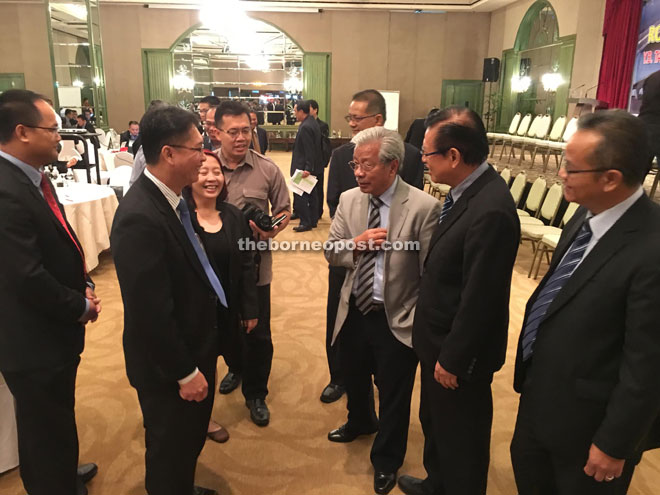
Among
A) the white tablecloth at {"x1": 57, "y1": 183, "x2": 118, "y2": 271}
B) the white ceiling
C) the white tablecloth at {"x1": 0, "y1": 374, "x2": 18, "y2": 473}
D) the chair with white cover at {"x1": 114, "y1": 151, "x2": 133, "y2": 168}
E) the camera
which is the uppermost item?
the white ceiling

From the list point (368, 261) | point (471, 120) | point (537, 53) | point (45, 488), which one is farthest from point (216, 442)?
point (537, 53)

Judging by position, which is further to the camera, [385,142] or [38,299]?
[385,142]

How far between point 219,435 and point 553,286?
1991 millimetres

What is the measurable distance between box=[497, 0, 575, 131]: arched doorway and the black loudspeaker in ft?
1.52

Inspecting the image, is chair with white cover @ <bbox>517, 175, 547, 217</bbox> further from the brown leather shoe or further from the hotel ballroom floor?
the brown leather shoe

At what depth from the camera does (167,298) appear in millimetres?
1616

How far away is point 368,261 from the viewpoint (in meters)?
2.31

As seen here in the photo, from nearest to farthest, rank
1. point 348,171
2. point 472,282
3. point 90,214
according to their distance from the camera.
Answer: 1. point 472,282
2. point 348,171
3. point 90,214

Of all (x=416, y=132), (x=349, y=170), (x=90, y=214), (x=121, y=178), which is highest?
(x=416, y=132)

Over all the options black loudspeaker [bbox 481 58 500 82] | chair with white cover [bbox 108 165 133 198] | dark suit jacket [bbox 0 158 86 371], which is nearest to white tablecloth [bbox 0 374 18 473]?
dark suit jacket [bbox 0 158 86 371]

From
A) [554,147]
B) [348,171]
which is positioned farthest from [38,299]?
[554,147]

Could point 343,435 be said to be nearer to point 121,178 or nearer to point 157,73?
point 121,178

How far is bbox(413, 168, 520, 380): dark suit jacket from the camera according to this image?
1.69 metres

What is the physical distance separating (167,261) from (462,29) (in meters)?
15.6
